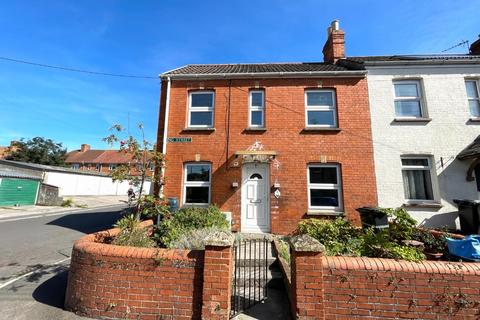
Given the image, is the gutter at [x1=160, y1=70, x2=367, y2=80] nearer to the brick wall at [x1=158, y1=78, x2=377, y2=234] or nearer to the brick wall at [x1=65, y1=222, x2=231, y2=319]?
the brick wall at [x1=158, y1=78, x2=377, y2=234]

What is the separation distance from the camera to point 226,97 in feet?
31.7

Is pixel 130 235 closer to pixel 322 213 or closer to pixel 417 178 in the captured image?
pixel 322 213

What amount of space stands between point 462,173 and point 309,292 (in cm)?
876

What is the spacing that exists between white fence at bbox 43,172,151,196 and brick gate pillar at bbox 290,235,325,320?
73.2 ft

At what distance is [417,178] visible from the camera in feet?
28.9

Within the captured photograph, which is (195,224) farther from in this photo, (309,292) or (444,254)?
(444,254)

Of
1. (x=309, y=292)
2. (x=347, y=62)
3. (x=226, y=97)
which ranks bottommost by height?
(x=309, y=292)

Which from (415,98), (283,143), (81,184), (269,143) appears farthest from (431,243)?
(81,184)

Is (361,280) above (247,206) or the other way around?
the other way around

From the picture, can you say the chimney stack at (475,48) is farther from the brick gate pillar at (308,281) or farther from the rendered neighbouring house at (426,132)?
the brick gate pillar at (308,281)

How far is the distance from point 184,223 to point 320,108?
6.58 meters

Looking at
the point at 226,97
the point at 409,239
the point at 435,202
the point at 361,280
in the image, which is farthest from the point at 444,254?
the point at 226,97

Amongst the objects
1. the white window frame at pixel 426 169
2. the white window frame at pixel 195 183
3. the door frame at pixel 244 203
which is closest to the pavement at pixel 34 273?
the white window frame at pixel 195 183

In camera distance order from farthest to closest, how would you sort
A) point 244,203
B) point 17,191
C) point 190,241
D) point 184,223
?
point 17,191 → point 244,203 → point 184,223 → point 190,241
